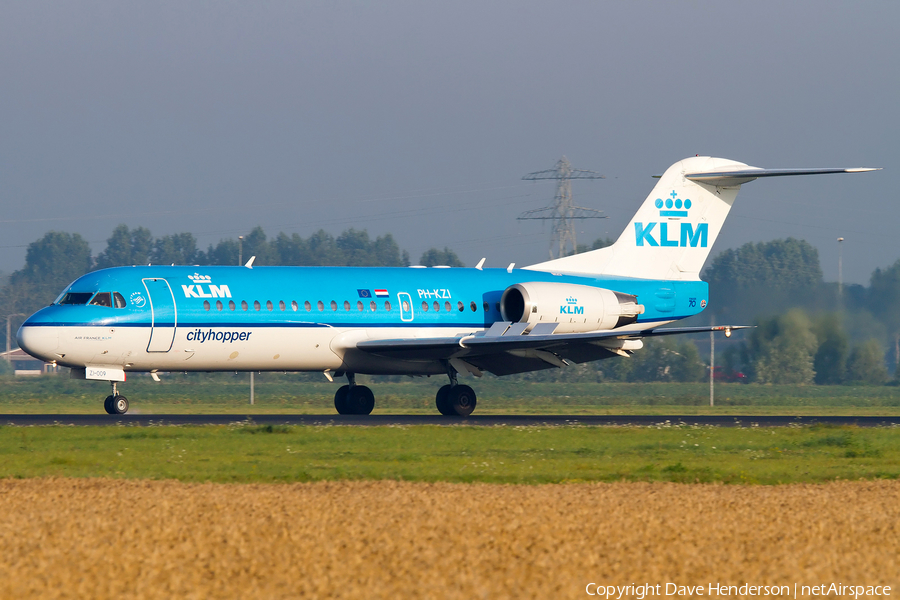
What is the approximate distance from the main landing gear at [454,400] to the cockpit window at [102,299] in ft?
32.1

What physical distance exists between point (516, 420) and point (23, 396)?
3126cm

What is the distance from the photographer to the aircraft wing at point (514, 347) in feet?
104

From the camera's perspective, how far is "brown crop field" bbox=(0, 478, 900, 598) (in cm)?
953

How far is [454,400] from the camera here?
111 ft

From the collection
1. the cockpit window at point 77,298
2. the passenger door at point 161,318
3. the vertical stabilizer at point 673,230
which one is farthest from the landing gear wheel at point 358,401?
the cockpit window at point 77,298

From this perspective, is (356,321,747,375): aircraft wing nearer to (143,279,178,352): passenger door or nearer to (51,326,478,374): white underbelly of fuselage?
(51,326,478,374): white underbelly of fuselage

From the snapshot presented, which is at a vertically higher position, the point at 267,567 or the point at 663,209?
the point at 663,209

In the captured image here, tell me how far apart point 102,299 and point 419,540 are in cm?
2074

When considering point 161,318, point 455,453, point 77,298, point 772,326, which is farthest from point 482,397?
point 455,453

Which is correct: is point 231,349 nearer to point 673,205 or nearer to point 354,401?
point 354,401

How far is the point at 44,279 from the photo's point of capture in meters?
131

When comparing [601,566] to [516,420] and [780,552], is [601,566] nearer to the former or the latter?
[780,552]

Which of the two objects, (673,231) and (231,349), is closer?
(231,349)

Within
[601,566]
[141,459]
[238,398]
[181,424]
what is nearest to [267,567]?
[601,566]
